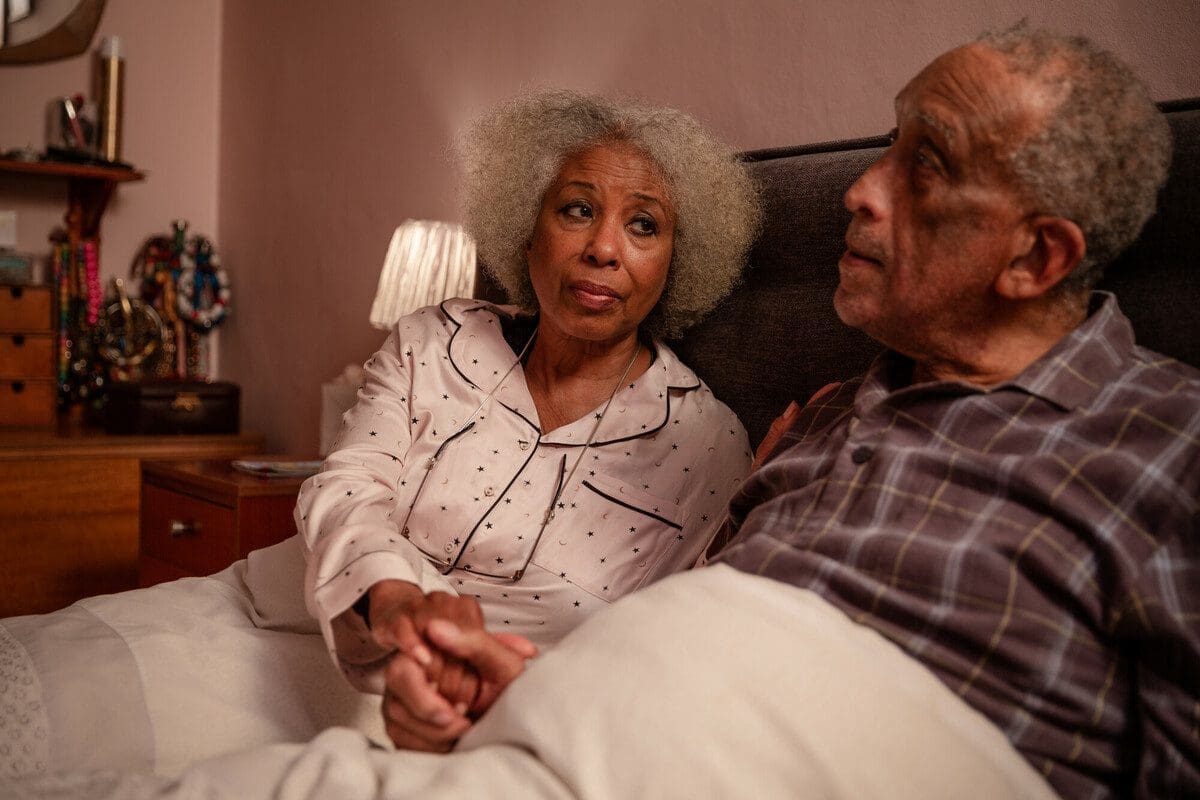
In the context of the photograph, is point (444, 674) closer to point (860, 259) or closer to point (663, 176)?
point (860, 259)

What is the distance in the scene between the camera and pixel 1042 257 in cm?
103

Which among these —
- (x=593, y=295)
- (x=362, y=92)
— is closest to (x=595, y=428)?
(x=593, y=295)

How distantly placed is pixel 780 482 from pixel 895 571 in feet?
0.80

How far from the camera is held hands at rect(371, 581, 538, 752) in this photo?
930 mm

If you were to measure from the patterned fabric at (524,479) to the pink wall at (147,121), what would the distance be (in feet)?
7.14

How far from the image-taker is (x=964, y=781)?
78 centimetres

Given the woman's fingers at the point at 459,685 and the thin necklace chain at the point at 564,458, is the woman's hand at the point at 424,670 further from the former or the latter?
the thin necklace chain at the point at 564,458

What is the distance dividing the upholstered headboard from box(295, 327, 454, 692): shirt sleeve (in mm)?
489

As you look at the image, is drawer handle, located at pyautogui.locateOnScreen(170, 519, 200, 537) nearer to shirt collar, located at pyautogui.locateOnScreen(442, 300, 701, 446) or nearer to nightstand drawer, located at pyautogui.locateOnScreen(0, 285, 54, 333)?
shirt collar, located at pyautogui.locateOnScreen(442, 300, 701, 446)

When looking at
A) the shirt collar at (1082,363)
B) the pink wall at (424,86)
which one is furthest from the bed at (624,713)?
the pink wall at (424,86)

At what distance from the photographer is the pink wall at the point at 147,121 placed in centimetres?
319

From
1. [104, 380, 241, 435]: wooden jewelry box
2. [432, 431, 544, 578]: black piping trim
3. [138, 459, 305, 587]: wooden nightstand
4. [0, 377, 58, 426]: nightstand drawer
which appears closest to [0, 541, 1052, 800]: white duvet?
[432, 431, 544, 578]: black piping trim

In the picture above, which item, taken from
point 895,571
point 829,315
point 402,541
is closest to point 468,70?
point 829,315

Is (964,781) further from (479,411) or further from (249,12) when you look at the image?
(249,12)
